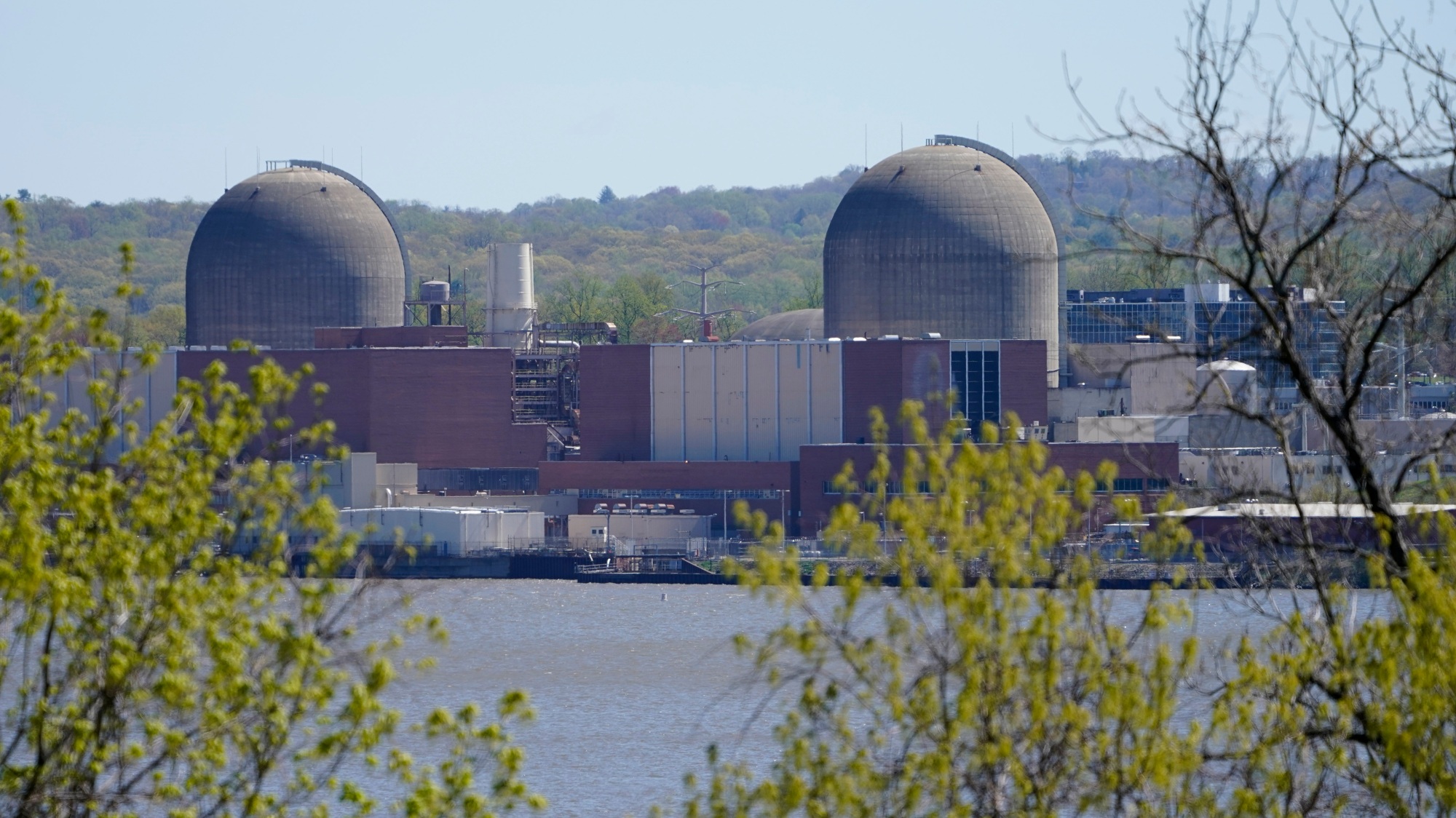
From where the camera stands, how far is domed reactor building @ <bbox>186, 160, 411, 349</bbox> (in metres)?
78.0

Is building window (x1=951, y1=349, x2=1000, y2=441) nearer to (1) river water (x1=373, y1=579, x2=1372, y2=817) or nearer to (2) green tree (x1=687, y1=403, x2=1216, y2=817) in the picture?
(1) river water (x1=373, y1=579, x2=1372, y2=817)

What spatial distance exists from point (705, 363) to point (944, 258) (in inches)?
397

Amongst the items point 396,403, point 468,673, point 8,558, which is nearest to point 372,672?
point 8,558

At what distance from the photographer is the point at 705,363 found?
6612 cm

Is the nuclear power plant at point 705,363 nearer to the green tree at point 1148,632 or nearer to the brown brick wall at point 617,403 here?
the brown brick wall at point 617,403

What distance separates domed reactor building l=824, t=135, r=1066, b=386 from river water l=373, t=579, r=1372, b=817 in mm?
14072

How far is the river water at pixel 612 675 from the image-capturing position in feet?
99.5

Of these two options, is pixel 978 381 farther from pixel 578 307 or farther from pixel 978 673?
pixel 978 673

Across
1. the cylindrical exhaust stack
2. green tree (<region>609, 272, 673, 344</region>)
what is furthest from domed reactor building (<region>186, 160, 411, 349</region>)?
green tree (<region>609, 272, 673, 344</region>)

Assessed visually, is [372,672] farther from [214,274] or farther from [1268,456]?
[214,274]

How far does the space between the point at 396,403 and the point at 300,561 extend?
381 inches

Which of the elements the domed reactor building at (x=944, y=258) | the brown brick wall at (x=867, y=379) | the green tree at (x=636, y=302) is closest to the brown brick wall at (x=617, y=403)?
the brown brick wall at (x=867, y=379)

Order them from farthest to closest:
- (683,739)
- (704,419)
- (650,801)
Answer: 1. (704,419)
2. (683,739)
3. (650,801)

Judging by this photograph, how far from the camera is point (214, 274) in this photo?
78625mm
